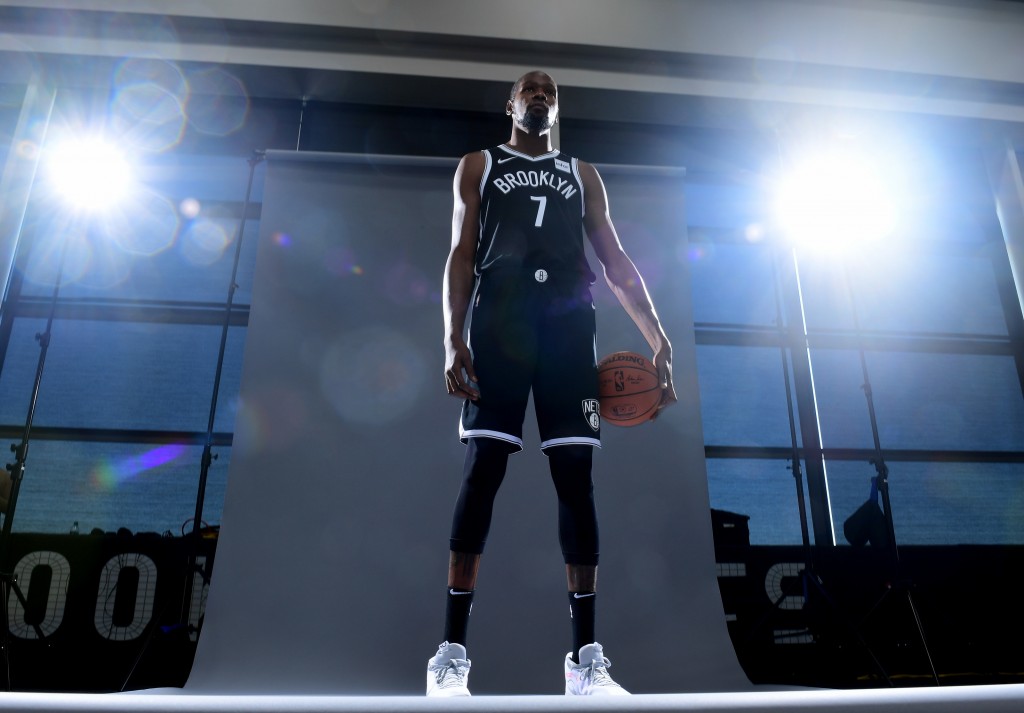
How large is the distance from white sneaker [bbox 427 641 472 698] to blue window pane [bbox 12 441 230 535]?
2851 millimetres

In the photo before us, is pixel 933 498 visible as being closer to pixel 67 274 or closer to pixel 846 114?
pixel 846 114

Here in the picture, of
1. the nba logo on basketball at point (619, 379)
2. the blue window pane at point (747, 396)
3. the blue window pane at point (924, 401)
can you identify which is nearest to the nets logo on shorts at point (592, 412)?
the nba logo on basketball at point (619, 379)

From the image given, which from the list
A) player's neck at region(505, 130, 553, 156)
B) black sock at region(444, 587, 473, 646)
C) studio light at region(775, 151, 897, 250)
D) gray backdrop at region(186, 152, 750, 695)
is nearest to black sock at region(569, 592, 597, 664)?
black sock at region(444, 587, 473, 646)

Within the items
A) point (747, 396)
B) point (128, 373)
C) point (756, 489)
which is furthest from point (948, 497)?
point (128, 373)

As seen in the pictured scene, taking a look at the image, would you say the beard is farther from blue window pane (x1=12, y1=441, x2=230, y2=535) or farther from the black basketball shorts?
blue window pane (x1=12, y1=441, x2=230, y2=535)

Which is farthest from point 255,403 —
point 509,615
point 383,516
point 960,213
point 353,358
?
point 960,213

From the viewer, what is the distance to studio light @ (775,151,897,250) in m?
3.64

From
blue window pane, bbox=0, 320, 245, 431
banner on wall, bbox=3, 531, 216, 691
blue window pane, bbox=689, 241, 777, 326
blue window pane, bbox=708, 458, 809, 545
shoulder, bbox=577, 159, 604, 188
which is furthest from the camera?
blue window pane, bbox=689, 241, 777, 326

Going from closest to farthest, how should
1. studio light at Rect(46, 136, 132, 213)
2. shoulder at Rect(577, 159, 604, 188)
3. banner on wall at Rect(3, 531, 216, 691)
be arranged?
shoulder at Rect(577, 159, 604, 188)
banner on wall at Rect(3, 531, 216, 691)
studio light at Rect(46, 136, 132, 213)

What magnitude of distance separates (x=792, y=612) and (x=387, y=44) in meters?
3.57

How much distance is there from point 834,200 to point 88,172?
4572 mm

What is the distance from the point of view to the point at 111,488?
3.72 metres

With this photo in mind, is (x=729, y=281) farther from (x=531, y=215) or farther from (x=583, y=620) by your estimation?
(x=583, y=620)

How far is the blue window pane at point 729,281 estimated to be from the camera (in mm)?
4531
